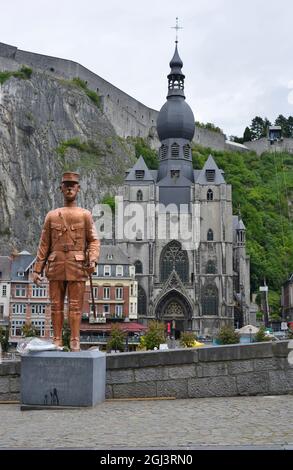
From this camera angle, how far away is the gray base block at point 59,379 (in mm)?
8133

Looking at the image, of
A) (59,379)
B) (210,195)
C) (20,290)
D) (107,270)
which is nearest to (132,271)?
(107,270)

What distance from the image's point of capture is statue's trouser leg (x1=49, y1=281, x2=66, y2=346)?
8.95 metres

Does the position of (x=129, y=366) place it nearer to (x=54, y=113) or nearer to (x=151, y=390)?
(x=151, y=390)

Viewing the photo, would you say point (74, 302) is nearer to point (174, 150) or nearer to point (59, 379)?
point (59, 379)

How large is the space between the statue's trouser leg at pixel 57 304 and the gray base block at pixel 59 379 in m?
0.64

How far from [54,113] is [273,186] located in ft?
128

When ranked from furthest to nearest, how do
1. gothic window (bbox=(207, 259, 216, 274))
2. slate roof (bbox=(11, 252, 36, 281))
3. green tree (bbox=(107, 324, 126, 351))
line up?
gothic window (bbox=(207, 259, 216, 274))
slate roof (bbox=(11, 252, 36, 281))
green tree (bbox=(107, 324, 126, 351))

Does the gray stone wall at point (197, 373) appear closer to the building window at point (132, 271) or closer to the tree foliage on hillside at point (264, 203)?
the building window at point (132, 271)

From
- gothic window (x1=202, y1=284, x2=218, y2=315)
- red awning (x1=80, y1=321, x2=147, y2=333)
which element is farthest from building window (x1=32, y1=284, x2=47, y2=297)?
gothic window (x1=202, y1=284, x2=218, y2=315)

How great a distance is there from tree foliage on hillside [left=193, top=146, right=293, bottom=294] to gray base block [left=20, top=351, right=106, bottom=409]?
6547 centimetres

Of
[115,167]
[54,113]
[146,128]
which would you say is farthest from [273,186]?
[54,113]

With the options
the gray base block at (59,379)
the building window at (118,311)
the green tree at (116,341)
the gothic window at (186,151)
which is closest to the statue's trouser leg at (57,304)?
the gray base block at (59,379)

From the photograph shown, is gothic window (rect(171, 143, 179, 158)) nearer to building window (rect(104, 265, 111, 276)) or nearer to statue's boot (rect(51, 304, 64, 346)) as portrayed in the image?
building window (rect(104, 265, 111, 276))

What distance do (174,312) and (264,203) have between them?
41373 millimetres
